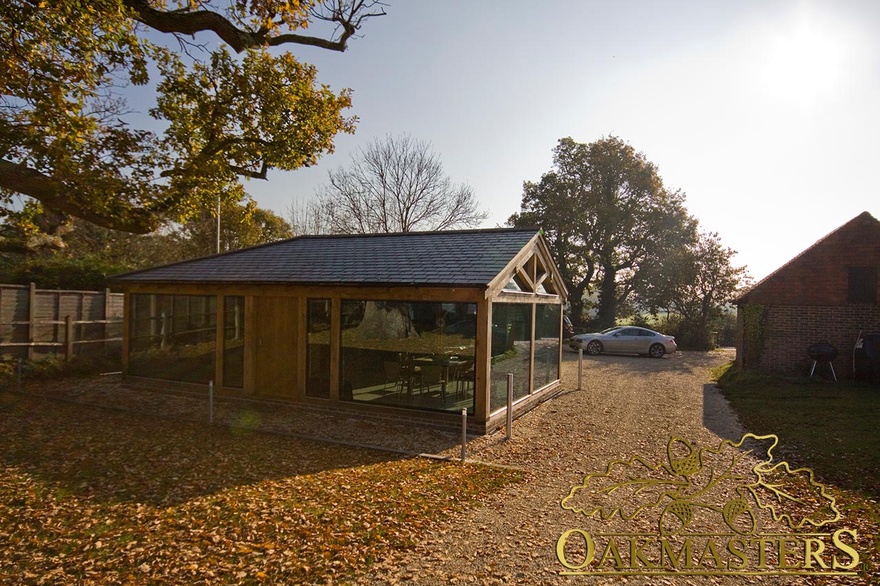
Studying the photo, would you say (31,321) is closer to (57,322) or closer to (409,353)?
(57,322)

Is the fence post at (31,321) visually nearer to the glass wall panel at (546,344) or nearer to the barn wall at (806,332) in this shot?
the glass wall panel at (546,344)

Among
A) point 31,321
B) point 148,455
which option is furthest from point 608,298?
point 148,455

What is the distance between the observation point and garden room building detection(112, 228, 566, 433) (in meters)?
9.83

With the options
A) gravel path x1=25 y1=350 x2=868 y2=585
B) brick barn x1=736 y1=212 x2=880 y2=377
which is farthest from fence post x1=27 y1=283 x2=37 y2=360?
brick barn x1=736 y1=212 x2=880 y2=377

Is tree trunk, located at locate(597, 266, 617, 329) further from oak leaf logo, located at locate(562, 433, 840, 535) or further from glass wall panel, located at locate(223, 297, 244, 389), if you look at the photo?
glass wall panel, located at locate(223, 297, 244, 389)

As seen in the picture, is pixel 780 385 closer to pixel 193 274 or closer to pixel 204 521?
pixel 204 521

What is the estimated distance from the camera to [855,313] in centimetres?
1585

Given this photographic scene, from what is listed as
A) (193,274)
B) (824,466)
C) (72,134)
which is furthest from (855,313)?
(72,134)

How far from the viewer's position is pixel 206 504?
588cm

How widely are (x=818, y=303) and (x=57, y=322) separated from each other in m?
24.2

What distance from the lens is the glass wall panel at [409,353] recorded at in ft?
32.1

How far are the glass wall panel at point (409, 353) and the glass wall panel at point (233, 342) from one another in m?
2.90

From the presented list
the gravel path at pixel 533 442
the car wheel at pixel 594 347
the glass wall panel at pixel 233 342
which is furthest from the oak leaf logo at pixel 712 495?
the car wheel at pixel 594 347

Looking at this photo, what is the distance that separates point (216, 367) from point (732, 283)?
95.1ft
